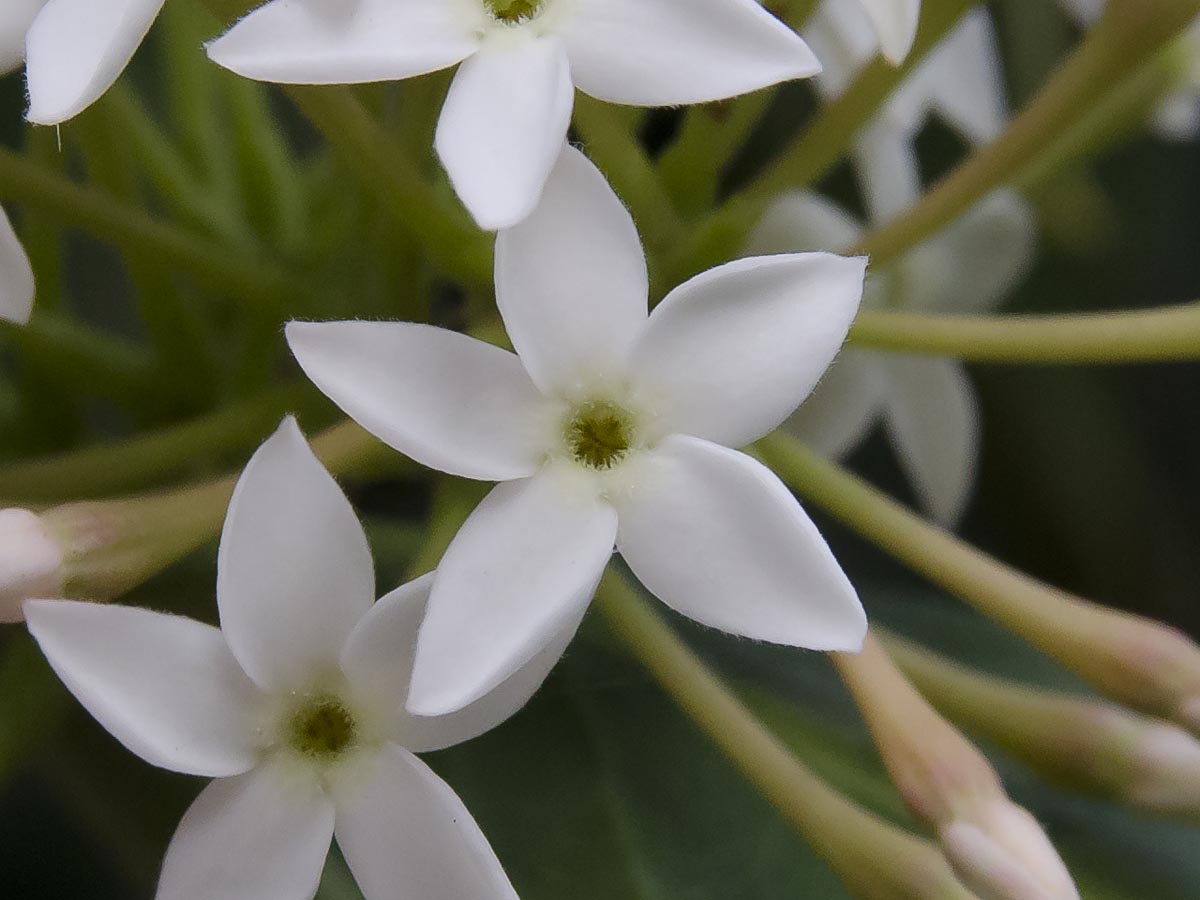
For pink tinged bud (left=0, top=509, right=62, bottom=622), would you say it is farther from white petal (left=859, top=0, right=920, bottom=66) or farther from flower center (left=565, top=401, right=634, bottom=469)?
white petal (left=859, top=0, right=920, bottom=66)

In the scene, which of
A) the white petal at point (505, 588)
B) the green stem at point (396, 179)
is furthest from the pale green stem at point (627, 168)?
the white petal at point (505, 588)

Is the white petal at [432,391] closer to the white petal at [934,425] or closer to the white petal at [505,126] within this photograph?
the white petal at [505,126]

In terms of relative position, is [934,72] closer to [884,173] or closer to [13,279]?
[884,173]

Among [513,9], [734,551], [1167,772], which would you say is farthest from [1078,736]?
[513,9]

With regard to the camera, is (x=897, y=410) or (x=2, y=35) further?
(x=897, y=410)

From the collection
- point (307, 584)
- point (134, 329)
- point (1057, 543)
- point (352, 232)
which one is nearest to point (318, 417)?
point (352, 232)

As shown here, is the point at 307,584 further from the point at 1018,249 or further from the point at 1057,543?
the point at 1057,543

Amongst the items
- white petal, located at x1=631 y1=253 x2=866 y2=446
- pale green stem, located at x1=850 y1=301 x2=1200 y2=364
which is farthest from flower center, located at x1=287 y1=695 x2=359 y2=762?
pale green stem, located at x1=850 y1=301 x2=1200 y2=364

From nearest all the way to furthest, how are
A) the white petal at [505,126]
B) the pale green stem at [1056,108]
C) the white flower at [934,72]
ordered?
the white petal at [505,126] → the pale green stem at [1056,108] → the white flower at [934,72]
